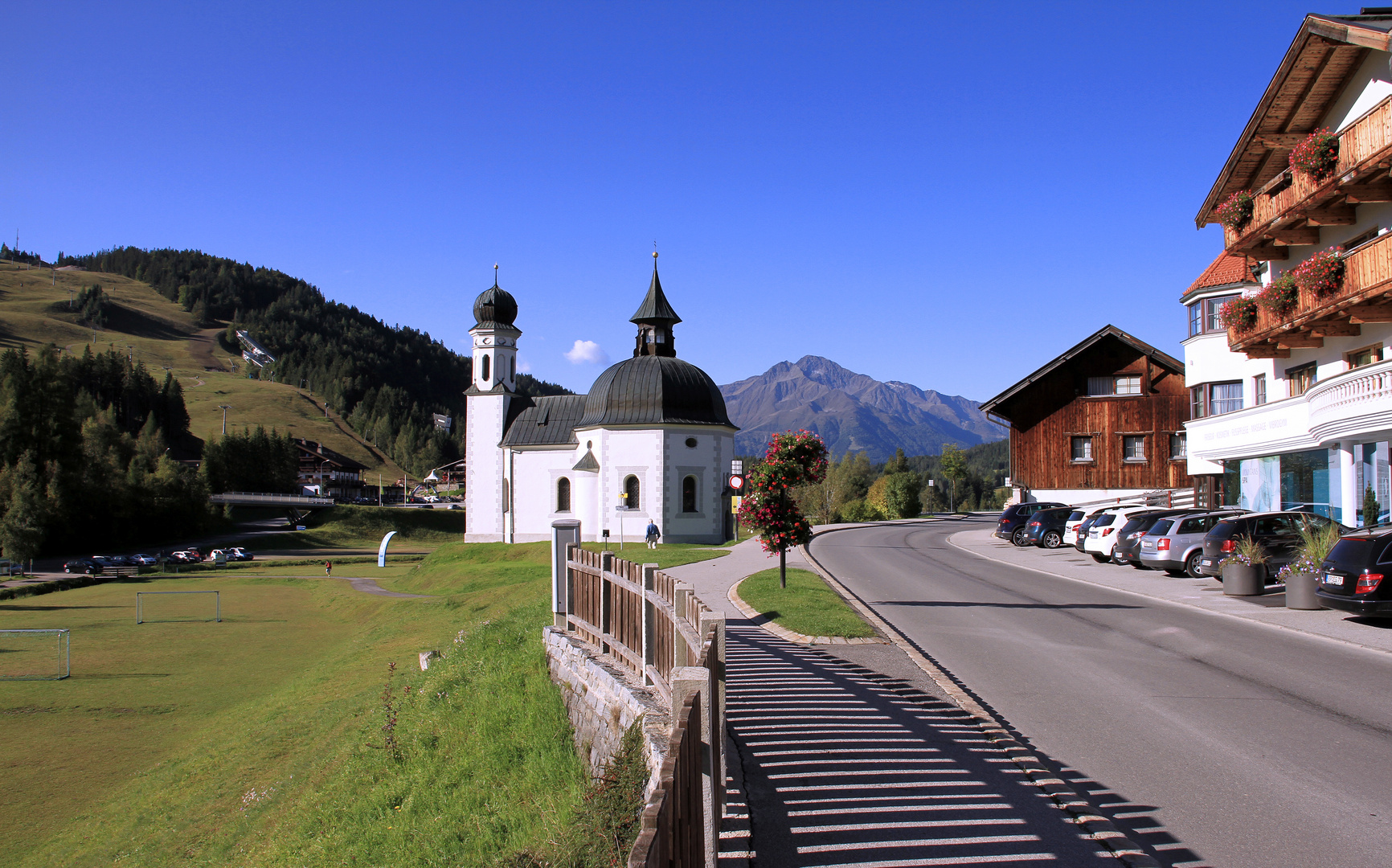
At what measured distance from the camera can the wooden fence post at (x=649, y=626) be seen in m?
8.70

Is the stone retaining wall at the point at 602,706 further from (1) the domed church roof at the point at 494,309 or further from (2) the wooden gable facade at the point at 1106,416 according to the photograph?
(1) the domed church roof at the point at 494,309

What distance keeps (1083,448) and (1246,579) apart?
2644 centimetres

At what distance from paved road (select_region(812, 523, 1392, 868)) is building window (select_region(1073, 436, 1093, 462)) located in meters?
26.7

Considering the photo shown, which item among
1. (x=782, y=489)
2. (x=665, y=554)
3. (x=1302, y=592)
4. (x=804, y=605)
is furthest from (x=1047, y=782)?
(x=665, y=554)

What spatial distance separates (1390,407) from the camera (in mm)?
16859

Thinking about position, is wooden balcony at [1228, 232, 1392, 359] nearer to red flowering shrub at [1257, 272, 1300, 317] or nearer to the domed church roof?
red flowering shrub at [1257, 272, 1300, 317]

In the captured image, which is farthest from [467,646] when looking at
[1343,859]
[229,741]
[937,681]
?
[1343,859]

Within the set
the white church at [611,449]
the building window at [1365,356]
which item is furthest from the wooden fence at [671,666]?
the white church at [611,449]

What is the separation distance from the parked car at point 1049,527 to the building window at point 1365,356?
12.5 metres

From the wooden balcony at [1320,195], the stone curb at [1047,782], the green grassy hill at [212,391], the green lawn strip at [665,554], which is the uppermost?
the green grassy hill at [212,391]

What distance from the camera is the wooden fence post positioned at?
8703 mm

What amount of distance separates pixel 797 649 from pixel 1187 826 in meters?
6.40

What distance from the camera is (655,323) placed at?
5081cm

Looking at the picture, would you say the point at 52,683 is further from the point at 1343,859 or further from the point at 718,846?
the point at 1343,859
